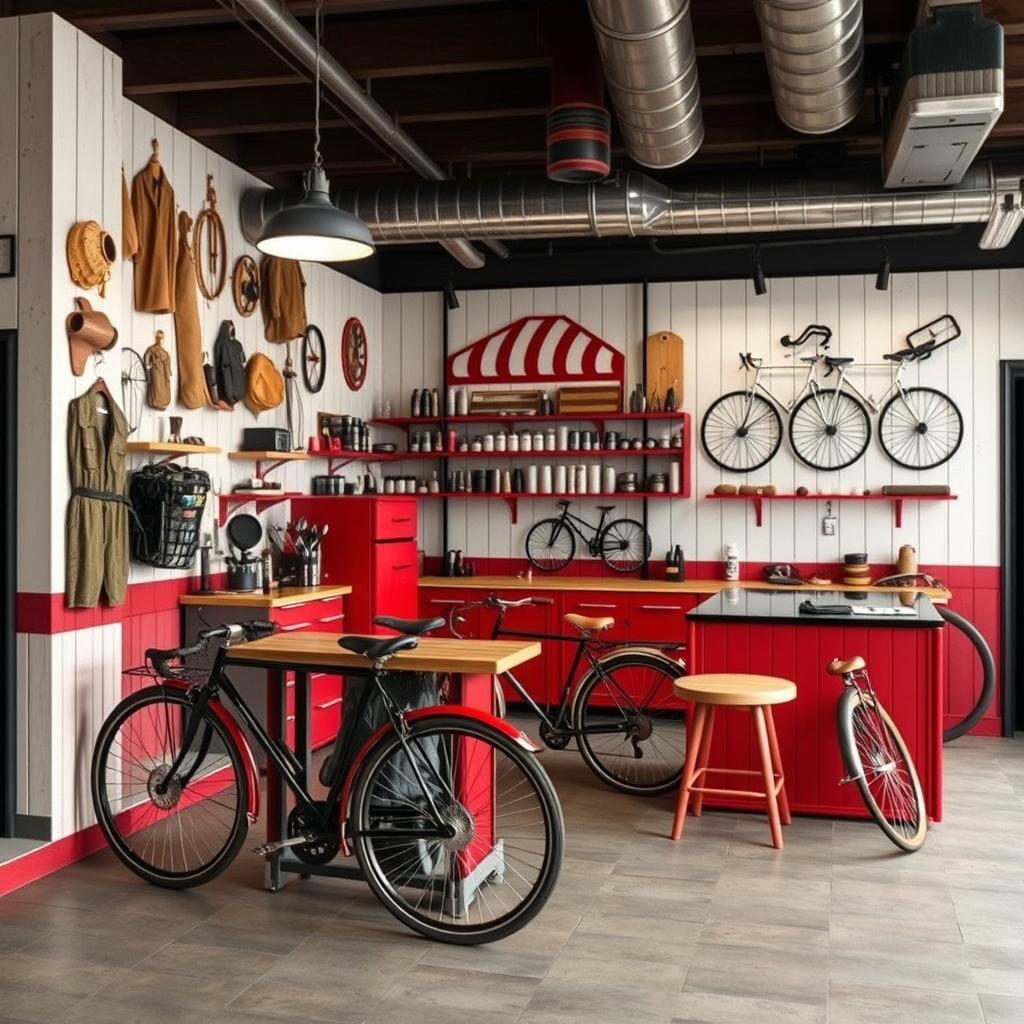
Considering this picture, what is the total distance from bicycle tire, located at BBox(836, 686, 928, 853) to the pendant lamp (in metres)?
2.78

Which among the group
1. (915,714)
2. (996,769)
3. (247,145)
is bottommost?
(996,769)

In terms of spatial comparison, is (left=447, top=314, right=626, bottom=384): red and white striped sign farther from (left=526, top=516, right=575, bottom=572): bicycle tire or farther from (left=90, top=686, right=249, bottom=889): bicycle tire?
(left=90, top=686, right=249, bottom=889): bicycle tire

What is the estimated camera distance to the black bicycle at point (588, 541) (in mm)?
8180

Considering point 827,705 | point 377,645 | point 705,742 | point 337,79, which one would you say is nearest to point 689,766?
point 705,742

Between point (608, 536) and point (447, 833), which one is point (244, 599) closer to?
point (447, 833)

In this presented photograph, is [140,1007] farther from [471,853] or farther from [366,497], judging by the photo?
[366,497]

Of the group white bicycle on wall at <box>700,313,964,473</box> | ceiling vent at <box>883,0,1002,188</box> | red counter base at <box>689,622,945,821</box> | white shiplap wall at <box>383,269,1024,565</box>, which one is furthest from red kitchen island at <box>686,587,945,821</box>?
white bicycle on wall at <box>700,313,964,473</box>

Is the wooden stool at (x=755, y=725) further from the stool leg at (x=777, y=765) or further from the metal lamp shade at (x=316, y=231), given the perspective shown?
the metal lamp shade at (x=316, y=231)

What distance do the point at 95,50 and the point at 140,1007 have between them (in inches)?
150

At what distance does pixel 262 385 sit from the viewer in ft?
21.9

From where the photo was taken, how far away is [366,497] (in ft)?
22.9

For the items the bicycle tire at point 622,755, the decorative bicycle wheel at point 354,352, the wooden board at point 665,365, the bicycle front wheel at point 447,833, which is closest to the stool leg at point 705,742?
the bicycle tire at point 622,755

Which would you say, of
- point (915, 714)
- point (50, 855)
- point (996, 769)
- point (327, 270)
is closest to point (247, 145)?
point (327, 270)

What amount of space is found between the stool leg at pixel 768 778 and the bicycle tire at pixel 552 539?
11.7 feet
